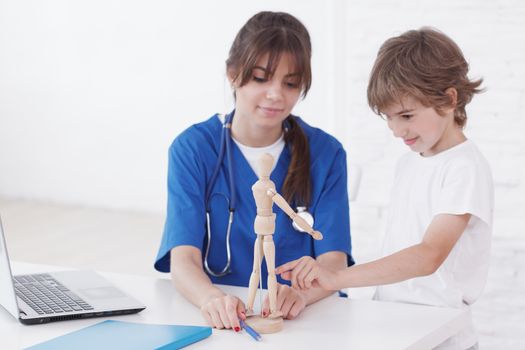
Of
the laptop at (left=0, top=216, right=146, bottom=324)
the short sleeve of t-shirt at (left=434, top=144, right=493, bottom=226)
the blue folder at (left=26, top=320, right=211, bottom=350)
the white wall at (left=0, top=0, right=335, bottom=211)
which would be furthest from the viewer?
the white wall at (left=0, top=0, right=335, bottom=211)

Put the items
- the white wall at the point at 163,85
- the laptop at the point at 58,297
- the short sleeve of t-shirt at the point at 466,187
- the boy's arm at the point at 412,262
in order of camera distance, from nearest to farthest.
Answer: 1. the laptop at the point at 58,297
2. the boy's arm at the point at 412,262
3. the short sleeve of t-shirt at the point at 466,187
4. the white wall at the point at 163,85

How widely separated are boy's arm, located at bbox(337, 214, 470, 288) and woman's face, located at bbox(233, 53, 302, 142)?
423 millimetres

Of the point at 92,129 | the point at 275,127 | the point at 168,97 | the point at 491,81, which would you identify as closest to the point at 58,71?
the point at 92,129

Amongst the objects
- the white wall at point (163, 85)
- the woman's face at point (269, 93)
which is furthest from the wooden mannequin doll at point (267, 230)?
the white wall at point (163, 85)

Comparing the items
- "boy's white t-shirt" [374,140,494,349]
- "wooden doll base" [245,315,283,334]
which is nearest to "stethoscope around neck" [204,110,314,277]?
"boy's white t-shirt" [374,140,494,349]

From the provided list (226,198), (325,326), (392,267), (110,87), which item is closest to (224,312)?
(325,326)

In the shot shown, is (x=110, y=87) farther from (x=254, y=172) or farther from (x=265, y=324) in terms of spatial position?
(x=265, y=324)

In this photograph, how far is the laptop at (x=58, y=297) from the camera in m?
1.60

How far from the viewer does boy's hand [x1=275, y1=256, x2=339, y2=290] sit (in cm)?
165

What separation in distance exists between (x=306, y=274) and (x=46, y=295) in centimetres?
53

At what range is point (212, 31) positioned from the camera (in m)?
4.89

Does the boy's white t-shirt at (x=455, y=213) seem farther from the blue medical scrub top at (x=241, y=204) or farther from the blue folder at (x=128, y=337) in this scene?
the blue folder at (x=128, y=337)

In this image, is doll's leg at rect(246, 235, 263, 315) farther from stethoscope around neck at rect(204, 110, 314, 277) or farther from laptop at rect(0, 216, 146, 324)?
stethoscope around neck at rect(204, 110, 314, 277)

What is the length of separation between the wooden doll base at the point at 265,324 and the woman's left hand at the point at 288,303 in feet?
0.06
